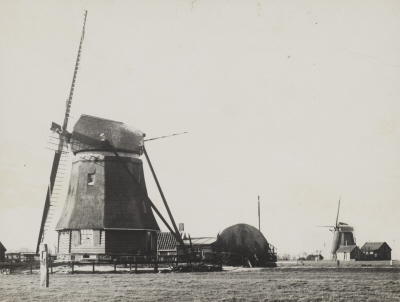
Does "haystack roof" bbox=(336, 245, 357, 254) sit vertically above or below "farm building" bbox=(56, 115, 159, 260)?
below

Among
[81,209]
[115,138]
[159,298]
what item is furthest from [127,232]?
[159,298]

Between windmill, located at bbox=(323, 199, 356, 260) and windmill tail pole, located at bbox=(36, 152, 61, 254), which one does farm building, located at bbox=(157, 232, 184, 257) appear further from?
windmill, located at bbox=(323, 199, 356, 260)

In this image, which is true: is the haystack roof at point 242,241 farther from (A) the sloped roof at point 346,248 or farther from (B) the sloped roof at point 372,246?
(B) the sloped roof at point 372,246

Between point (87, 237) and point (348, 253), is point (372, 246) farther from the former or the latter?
point (87, 237)

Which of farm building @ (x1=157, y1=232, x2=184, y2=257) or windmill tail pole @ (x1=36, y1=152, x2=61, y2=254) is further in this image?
farm building @ (x1=157, y1=232, x2=184, y2=257)

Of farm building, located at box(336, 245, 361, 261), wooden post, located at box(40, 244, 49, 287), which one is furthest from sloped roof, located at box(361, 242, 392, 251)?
wooden post, located at box(40, 244, 49, 287)

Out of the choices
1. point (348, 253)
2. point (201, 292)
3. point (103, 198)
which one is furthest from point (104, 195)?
point (348, 253)

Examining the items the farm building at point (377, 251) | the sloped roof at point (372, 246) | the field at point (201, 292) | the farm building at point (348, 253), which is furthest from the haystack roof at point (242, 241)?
the sloped roof at point (372, 246)
